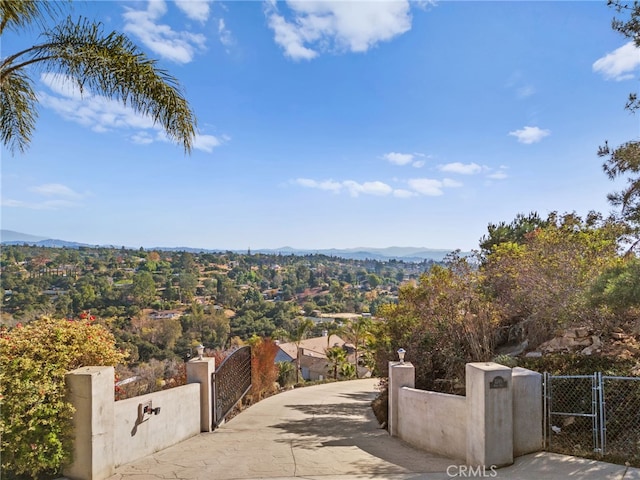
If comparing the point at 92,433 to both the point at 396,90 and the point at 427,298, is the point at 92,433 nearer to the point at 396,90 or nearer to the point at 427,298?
the point at 427,298

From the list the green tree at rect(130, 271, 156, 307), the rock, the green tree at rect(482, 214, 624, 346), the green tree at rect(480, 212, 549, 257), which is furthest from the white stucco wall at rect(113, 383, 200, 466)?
the green tree at rect(130, 271, 156, 307)

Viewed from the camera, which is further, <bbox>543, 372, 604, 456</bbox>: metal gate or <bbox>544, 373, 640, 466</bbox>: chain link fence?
<bbox>543, 372, 604, 456</bbox>: metal gate

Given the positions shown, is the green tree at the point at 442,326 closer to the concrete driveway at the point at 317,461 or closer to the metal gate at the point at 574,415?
the concrete driveway at the point at 317,461

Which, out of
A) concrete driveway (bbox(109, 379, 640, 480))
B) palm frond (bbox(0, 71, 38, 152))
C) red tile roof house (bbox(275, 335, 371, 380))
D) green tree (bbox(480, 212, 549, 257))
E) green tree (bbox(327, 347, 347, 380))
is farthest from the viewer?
red tile roof house (bbox(275, 335, 371, 380))

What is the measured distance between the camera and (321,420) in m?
9.29

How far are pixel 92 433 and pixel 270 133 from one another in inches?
589

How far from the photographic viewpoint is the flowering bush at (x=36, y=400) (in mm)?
4137

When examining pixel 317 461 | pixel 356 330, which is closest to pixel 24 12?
pixel 317 461

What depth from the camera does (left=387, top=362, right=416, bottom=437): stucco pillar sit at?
7152 millimetres

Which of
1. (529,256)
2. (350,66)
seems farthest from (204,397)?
(350,66)

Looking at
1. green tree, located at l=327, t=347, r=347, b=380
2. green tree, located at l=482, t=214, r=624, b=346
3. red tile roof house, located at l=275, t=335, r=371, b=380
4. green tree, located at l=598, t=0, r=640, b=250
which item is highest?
green tree, located at l=598, t=0, r=640, b=250

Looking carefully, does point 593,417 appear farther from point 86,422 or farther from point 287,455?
point 86,422

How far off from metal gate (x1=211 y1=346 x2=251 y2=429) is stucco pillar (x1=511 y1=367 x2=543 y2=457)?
5.01 m

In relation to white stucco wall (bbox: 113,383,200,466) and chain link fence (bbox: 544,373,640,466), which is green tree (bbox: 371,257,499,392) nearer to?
chain link fence (bbox: 544,373,640,466)
